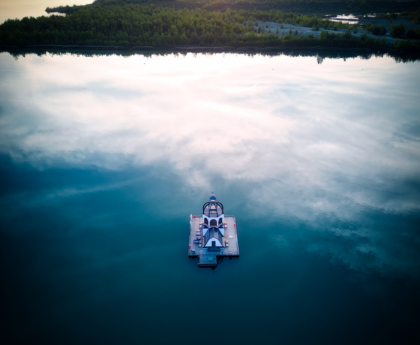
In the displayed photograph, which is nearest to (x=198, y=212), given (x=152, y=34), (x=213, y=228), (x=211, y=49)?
(x=213, y=228)

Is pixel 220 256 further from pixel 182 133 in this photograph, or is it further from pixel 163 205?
pixel 182 133

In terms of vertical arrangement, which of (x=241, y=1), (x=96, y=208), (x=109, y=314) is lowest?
(x=109, y=314)

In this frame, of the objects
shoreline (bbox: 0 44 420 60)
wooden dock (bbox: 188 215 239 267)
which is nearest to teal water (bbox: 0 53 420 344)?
wooden dock (bbox: 188 215 239 267)

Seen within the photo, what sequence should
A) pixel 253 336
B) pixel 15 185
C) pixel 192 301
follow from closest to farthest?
pixel 253 336
pixel 192 301
pixel 15 185

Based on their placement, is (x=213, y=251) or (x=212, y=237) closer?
(x=213, y=251)

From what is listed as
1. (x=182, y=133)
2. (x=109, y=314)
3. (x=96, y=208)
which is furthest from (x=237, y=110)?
(x=109, y=314)

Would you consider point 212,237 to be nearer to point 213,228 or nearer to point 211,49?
point 213,228
